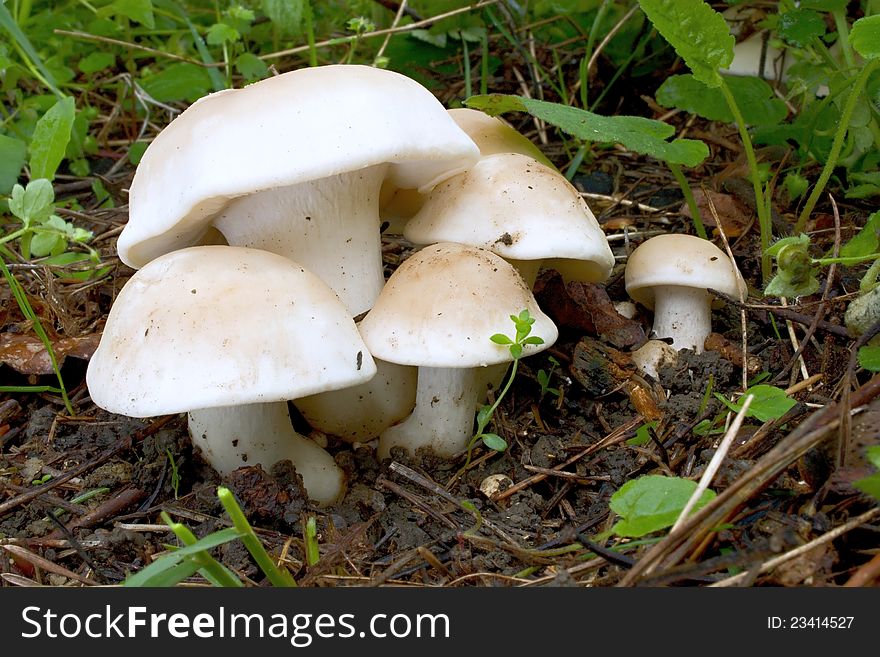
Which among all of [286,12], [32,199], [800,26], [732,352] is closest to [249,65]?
[286,12]

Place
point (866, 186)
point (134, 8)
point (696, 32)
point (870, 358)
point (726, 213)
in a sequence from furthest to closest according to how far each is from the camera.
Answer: point (134, 8), point (726, 213), point (866, 186), point (696, 32), point (870, 358)

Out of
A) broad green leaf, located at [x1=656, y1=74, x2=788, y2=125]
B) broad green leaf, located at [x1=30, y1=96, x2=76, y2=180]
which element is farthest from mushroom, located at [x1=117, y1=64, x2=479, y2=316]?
broad green leaf, located at [x1=656, y1=74, x2=788, y2=125]

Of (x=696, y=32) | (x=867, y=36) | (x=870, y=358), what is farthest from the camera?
(x=696, y=32)

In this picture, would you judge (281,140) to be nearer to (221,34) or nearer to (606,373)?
(606,373)

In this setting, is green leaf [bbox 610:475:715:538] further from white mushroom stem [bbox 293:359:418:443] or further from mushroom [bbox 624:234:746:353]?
mushroom [bbox 624:234:746:353]


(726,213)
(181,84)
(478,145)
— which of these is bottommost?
(726,213)

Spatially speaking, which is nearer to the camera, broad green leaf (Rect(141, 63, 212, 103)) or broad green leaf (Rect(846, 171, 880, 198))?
broad green leaf (Rect(846, 171, 880, 198))

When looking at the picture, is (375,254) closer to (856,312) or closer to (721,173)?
A: (856,312)
